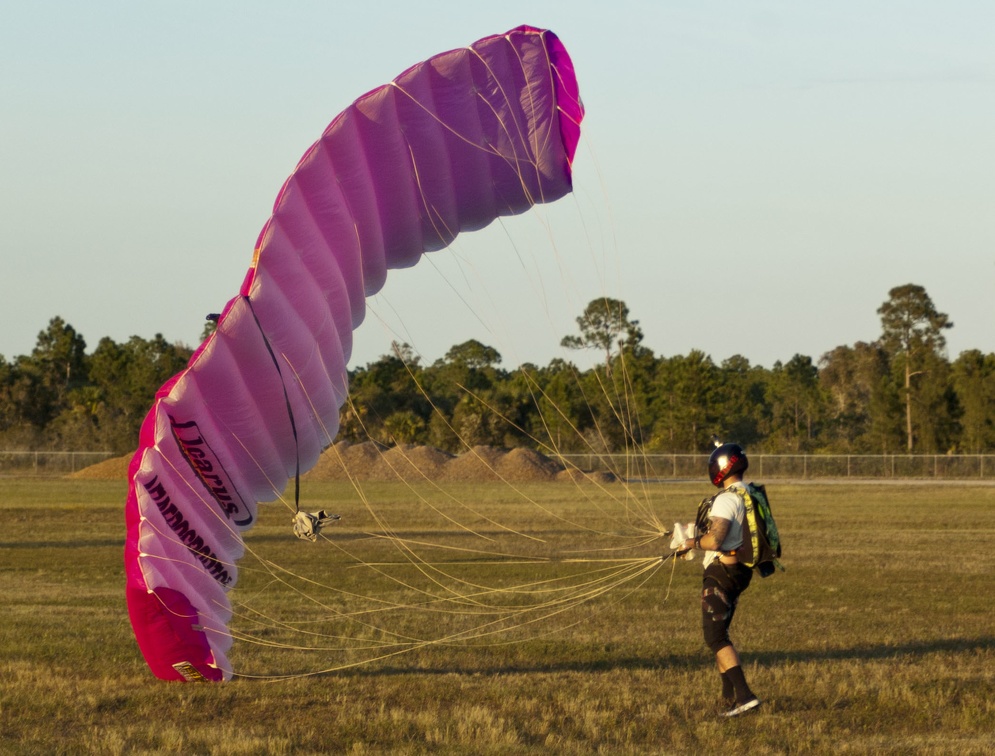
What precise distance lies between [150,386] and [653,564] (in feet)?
219

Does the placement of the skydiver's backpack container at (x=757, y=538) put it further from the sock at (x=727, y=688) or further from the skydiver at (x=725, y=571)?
the sock at (x=727, y=688)

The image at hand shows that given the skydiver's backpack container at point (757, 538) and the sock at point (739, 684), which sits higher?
the skydiver's backpack container at point (757, 538)

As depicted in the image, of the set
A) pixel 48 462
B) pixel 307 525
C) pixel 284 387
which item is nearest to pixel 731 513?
pixel 307 525

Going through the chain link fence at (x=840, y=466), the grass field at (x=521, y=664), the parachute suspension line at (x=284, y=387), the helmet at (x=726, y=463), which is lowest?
the grass field at (x=521, y=664)

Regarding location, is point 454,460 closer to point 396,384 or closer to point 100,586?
point 396,384

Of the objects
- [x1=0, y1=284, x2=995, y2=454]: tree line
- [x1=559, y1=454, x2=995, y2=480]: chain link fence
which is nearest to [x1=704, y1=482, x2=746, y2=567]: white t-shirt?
[x1=0, y1=284, x2=995, y2=454]: tree line

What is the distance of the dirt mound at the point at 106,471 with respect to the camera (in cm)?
5444

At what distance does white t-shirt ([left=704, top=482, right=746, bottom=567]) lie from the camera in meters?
7.88

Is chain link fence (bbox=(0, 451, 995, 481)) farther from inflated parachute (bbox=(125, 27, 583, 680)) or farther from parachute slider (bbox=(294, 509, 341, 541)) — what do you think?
parachute slider (bbox=(294, 509, 341, 541))

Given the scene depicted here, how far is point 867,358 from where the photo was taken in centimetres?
7738

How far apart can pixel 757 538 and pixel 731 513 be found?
22 centimetres

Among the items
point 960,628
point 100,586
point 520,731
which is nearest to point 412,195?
point 520,731

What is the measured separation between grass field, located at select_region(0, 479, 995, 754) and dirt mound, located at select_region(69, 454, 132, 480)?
118 feet

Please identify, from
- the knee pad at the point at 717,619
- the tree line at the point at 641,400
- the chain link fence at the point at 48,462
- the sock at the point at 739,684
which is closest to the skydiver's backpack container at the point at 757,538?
the knee pad at the point at 717,619
